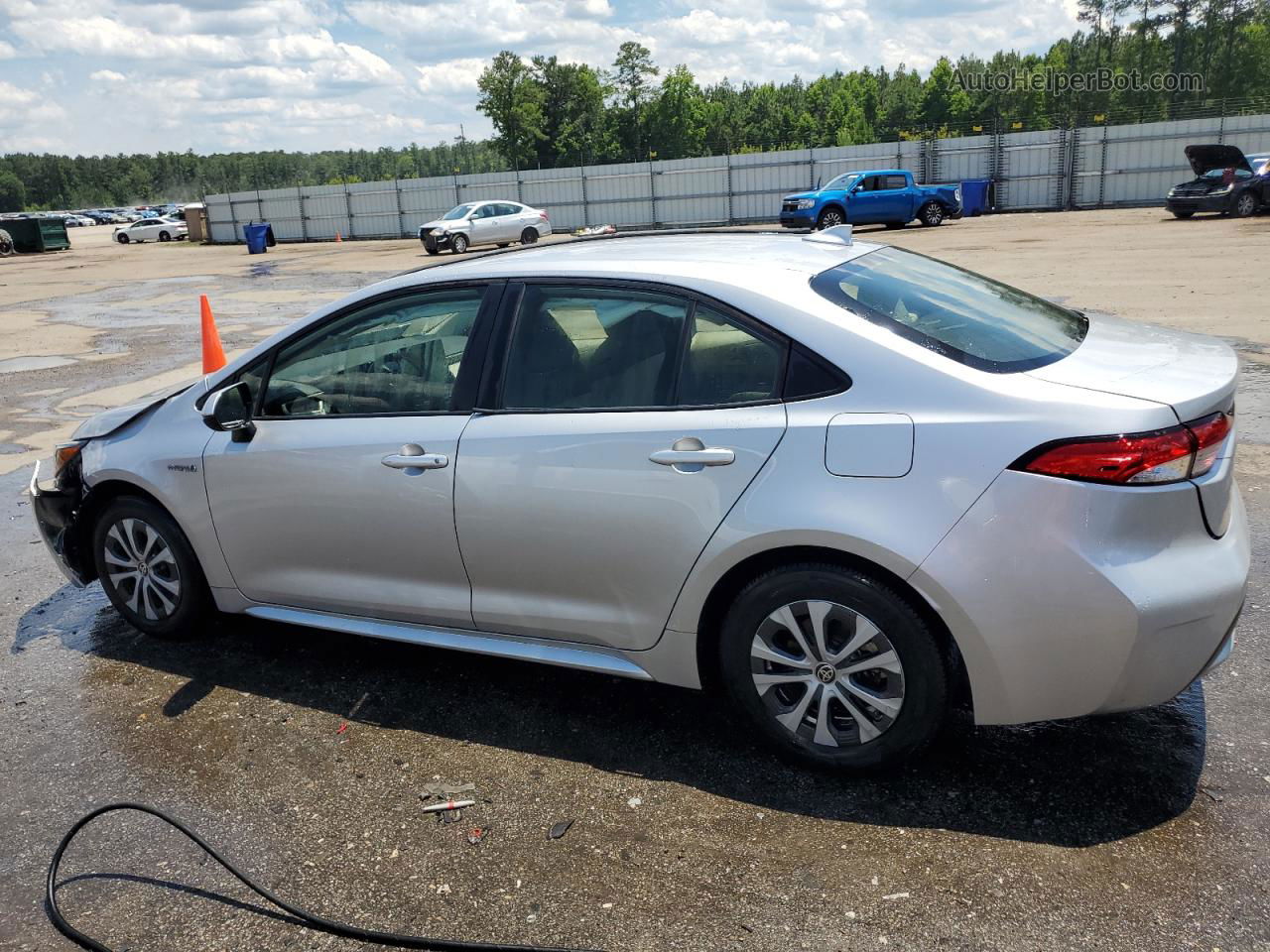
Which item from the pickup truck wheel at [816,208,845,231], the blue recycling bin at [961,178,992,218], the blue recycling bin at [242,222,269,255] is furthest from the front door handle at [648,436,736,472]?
the blue recycling bin at [242,222,269,255]

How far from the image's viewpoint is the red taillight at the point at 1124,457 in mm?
2875

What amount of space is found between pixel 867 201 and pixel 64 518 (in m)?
29.5

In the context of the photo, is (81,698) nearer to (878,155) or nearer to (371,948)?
(371,948)

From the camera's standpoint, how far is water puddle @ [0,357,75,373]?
12.9 metres

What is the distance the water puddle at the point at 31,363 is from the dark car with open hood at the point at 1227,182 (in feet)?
82.8

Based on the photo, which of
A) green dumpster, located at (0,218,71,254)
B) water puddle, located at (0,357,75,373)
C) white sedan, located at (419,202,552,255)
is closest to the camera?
water puddle, located at (0,357,75,373)

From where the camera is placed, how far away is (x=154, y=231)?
187 ft

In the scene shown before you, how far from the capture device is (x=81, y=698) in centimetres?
432

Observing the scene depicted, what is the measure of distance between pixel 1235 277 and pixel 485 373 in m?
14.3

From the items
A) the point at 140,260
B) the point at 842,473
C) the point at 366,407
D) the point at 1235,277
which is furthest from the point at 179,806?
the point at 140,260

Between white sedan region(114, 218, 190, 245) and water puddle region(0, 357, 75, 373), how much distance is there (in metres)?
46.9

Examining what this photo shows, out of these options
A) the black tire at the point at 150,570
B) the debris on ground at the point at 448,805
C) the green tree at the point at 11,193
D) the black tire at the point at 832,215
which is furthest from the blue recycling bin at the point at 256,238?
the green tree at the point at 11,193

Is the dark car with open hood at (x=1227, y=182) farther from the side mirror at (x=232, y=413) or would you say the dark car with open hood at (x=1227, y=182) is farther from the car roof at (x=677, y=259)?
the side mirror at (x=232, y=413)

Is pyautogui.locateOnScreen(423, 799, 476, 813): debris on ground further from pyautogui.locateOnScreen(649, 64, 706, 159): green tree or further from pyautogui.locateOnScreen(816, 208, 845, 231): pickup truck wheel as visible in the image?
pyautogui.locateOnScreen(649, 64, 706, 159): green tree
